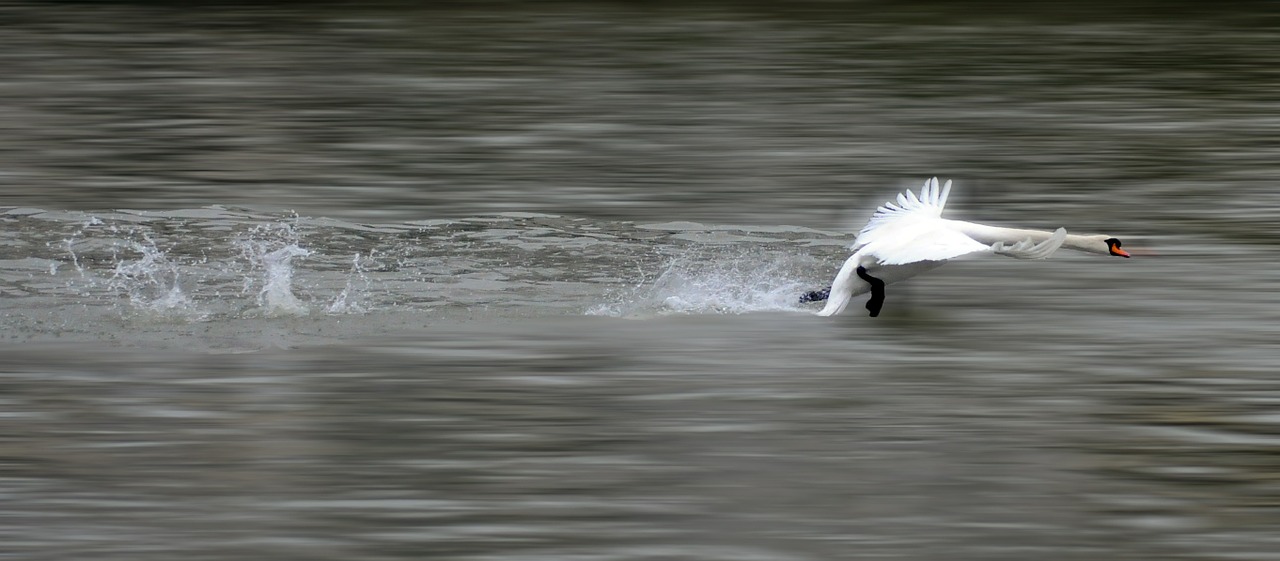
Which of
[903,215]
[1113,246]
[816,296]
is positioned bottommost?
[816,296]

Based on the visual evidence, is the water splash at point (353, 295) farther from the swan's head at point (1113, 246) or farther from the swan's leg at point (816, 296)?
the swan's head at point (1113, 246)

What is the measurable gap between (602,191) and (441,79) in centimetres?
286

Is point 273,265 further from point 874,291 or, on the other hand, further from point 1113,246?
point 1113,246

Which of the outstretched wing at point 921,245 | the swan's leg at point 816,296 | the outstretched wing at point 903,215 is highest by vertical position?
the outstretched wing at point 903,215

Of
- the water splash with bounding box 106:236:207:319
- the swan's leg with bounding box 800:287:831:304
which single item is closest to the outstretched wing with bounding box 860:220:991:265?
the swan's leg with bounding box 800:287:831:304

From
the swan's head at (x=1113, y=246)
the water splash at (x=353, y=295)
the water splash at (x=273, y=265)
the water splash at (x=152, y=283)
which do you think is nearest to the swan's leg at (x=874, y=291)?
the swan's head at (x=1113, y=246)

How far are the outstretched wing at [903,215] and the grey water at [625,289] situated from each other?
434mm

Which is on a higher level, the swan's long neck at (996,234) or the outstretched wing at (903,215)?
the outstretched wing at (903,215)

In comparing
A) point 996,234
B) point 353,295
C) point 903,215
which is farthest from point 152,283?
point 996,234

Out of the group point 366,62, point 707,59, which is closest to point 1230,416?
point 707,59

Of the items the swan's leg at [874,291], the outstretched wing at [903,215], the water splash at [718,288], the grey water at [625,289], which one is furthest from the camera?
the water splash at [718,288]

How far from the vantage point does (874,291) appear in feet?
26.3

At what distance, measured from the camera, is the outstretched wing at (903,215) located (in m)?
8.08

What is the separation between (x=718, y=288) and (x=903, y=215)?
986mm
